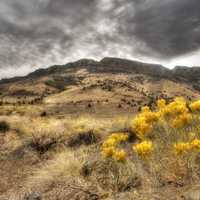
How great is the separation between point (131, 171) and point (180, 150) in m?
1.55

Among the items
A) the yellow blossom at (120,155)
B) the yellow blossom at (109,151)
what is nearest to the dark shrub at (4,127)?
the yellow blossom at (109,151)

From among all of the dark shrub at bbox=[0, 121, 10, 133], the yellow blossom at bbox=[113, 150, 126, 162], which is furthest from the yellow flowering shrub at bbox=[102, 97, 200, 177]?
the dark shrub at bbox=[0, 121, 10, 133]

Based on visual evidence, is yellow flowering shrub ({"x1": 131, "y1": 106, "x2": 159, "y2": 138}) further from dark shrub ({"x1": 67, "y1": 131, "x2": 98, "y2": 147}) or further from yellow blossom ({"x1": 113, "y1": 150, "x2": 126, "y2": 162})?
dark shrub ({"x1": 67, "y1": 131, "x2": 98, "y2": 147})

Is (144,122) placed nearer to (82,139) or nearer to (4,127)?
(82,139)

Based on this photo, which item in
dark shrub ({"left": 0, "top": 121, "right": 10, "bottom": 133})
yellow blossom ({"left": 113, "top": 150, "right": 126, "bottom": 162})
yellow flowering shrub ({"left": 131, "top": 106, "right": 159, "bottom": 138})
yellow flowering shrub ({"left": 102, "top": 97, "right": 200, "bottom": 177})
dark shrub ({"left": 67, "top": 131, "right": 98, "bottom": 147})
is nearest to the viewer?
yellow flowering shrub ({"left": 102, "top": 97, "right": 200, "bottom": 177})

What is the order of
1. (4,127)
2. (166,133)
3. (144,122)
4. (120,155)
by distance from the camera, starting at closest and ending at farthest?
(120,155)
(144,122)
(166,133)
(4,127)

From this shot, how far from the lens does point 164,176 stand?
5602mm

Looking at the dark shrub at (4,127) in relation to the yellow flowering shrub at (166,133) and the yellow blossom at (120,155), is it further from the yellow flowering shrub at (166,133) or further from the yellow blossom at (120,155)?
the yellow blossom at (120,155)

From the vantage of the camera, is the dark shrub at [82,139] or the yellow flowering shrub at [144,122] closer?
the yellow flowering shrub at [144,122]

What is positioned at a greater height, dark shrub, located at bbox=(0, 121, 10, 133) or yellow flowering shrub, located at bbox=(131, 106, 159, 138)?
yellow flowering shrub, located at bbox=(131, 106, 159, 138)

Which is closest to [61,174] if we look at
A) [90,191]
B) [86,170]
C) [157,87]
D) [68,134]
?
[86,170]

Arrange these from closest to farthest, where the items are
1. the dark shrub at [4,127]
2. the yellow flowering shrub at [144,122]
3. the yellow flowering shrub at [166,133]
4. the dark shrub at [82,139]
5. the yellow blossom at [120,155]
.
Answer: the yellow flowering shrub at [166,133]
the yellow blossom at [120,155]
the yellow flowering shrub at [144,122]
the dark shrub at [82,139]
the dark shrub at [4,127]

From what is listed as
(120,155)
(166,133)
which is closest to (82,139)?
(166,133)

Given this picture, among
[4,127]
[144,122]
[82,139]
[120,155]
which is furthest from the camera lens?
[4,127]
